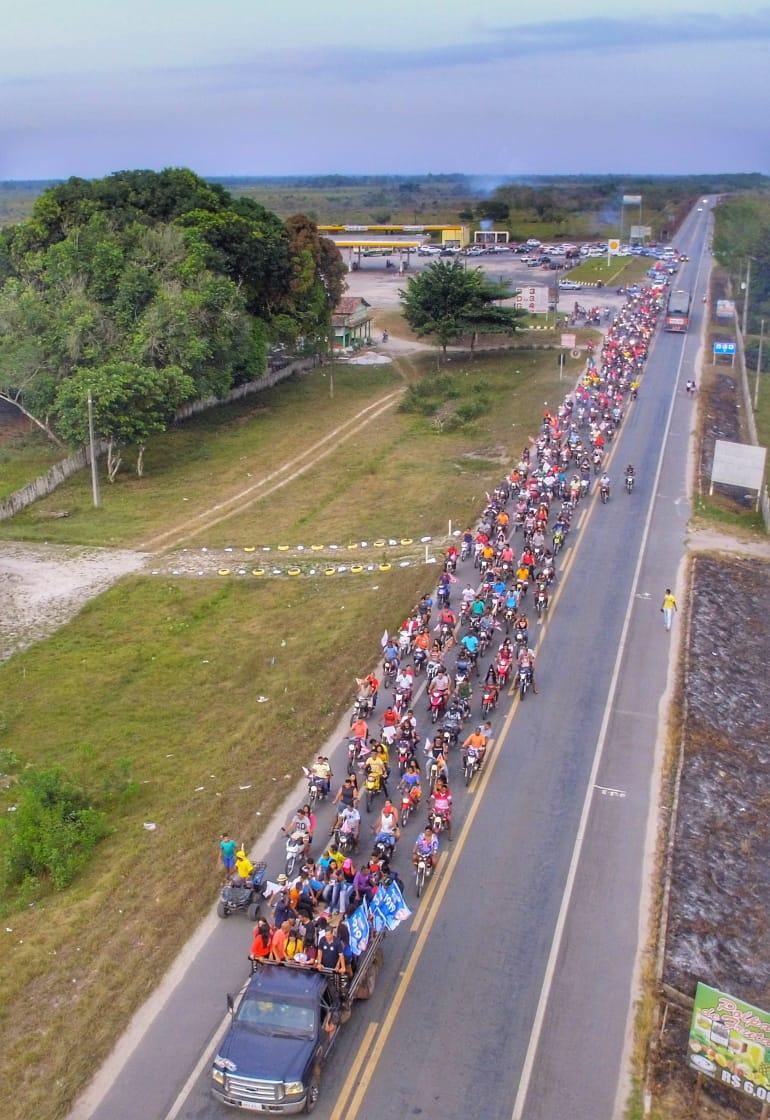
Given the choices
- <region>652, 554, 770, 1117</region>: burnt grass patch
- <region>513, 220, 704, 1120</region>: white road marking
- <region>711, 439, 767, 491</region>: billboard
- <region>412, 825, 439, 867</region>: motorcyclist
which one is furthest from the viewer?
<region>711, 439, 767, 491</region>: billboard

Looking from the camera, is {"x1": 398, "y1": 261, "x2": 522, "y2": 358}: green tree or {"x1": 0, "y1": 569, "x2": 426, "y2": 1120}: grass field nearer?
{"x1": 0, "y1": 569, "x2": 426, "y2": 1120}: grass field

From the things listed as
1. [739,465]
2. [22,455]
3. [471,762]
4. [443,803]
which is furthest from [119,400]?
[443,803]

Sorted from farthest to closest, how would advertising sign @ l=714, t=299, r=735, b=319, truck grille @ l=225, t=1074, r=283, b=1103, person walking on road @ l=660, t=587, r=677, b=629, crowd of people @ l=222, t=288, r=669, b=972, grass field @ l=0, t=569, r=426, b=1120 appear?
advertising sign @ l=714, t=299, r=735, b=319 → person walking on road @ l=660, t=587, r=677, b=629 → crowd of people @ l=222, t=288, r=669, b=972 → grass field @ l=0, t=569, r=426, b=1120 → truck grille @ l=225, t=1074, r=283, b=1103

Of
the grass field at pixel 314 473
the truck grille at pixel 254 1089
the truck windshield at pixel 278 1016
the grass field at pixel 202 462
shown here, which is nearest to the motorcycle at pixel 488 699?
the truck windshield at pixel 278 1016

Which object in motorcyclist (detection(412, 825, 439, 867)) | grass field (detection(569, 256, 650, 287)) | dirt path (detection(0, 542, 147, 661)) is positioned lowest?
dirt path (detection(0, 542, 147, 661))

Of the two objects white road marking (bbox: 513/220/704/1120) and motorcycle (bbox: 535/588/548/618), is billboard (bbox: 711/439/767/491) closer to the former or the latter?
white road marking (bbox: 513/220/704/1120)

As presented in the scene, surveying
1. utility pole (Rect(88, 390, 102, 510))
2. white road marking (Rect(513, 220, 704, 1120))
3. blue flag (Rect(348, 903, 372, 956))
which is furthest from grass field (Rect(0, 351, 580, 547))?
blue flag (Rect(348, 903, 372, 956))
